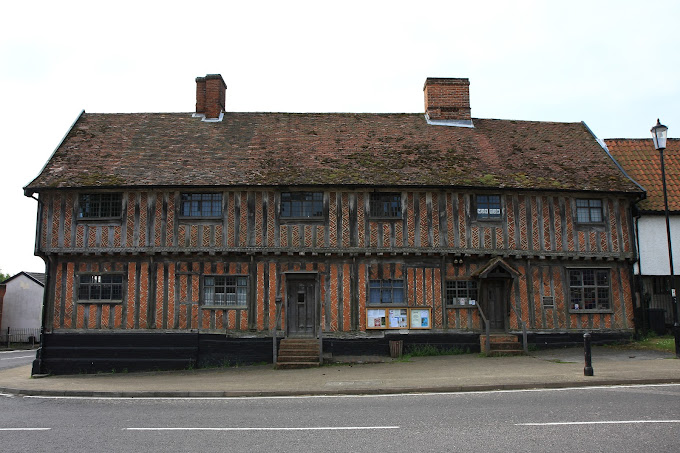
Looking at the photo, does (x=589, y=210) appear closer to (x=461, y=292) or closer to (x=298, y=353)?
(x=461, y=292)

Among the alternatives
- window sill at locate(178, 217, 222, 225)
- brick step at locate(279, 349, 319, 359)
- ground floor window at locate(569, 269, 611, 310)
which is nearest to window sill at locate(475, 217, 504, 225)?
ground floor window at locate(569, 269, 611, 310)

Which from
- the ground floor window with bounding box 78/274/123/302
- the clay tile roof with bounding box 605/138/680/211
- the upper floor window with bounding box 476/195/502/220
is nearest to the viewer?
the ground floor window with bounding box 78/274/123/302

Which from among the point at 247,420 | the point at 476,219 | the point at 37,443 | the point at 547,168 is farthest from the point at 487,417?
the point at 547,168

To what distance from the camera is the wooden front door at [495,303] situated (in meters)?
19.1

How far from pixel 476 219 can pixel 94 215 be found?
42.4ft

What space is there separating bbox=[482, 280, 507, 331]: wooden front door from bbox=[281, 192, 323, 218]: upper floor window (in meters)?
6.29

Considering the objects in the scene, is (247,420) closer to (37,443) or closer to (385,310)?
(37,443)

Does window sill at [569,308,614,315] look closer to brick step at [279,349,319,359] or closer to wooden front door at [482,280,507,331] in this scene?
wooden front door at [482,280,507,331]

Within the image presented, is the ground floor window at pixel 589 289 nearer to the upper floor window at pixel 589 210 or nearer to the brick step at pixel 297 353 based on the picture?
the upper floor window at pixel 589 210

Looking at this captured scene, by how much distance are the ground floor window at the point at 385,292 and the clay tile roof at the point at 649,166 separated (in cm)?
979

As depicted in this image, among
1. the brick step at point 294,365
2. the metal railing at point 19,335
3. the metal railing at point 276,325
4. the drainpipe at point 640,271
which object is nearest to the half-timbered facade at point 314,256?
the metal railing at point 276,325

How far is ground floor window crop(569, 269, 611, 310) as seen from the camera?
63.4 feet

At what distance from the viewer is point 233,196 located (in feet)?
62.1

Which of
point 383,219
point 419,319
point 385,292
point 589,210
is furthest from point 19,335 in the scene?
point 589,210
